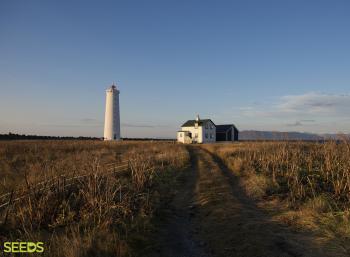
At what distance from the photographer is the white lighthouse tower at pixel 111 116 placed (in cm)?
5920

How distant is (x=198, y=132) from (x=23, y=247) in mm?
59004

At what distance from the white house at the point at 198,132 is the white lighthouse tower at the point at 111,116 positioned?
14.6m

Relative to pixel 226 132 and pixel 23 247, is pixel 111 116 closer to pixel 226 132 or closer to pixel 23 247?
pixel 226 132

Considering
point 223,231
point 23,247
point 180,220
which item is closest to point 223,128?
point 180,220

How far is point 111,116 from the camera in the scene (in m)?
59.2

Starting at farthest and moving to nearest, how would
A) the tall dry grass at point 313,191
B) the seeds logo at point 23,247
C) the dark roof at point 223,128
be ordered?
the dark roof at point 223,128 → the tall dry grass at point 313,191 → the seeds logo at point 23,247

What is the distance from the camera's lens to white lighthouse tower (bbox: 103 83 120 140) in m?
59.2

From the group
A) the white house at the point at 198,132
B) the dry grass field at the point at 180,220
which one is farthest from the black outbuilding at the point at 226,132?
the dry grass field at the point at 180,220

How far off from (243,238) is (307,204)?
3943mm

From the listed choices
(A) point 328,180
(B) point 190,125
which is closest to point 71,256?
(A) point 328,180

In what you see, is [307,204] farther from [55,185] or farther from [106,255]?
[55,185]

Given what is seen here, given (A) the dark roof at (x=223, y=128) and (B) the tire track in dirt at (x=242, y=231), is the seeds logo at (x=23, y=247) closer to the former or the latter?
(B) the tire track in dirt at (x=242, y=231)

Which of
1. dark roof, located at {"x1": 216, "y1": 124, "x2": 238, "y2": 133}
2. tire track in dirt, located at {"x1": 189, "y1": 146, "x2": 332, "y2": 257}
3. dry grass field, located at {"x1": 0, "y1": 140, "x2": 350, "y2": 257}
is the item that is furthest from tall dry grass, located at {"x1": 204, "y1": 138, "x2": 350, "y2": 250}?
dark roof, located at {"x1": 216, "y1": 124, "x2": 238, "y2": 133}

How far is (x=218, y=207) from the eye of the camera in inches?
427
